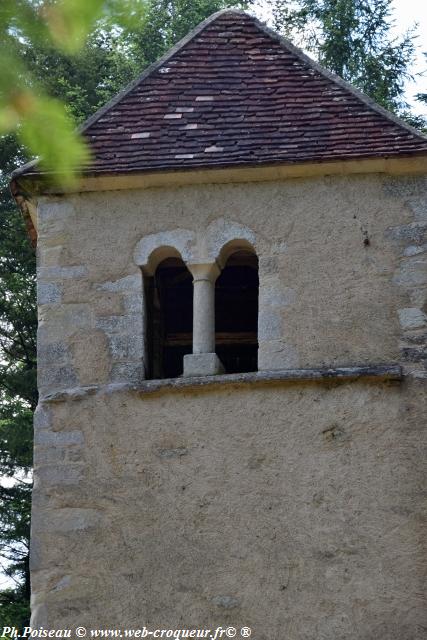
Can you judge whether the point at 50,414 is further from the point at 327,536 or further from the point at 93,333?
the point at 327,536

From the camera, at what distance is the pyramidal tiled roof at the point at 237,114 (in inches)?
347

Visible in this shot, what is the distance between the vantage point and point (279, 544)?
7.86 meters

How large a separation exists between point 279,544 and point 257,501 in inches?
10.8

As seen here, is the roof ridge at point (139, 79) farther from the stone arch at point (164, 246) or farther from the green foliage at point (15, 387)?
the green foliage at point (15, 387)

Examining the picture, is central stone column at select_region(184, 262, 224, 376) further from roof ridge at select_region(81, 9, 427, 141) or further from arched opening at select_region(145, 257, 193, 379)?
roof ridge at select_region(81, 9, 427, 141)

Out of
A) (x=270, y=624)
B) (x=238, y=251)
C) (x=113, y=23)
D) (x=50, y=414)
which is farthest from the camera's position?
(x=238, y=251)

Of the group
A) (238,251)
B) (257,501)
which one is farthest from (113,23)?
(238,251)

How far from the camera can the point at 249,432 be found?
813 centimetres

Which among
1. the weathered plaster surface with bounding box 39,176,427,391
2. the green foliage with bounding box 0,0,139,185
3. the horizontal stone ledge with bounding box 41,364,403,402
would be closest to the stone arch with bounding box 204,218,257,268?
the weathered plaster surface with bounding box 39,176,427,391

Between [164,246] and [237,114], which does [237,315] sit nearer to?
[164,246]

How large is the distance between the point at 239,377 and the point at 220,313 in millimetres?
1715

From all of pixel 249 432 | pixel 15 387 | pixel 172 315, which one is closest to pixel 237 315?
pixel 172 315

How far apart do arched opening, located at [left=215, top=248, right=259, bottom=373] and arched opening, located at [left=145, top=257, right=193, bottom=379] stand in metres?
0.22

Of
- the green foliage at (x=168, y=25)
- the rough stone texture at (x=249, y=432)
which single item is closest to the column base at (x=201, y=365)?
the rough stone texture at (x=249, y=432)
